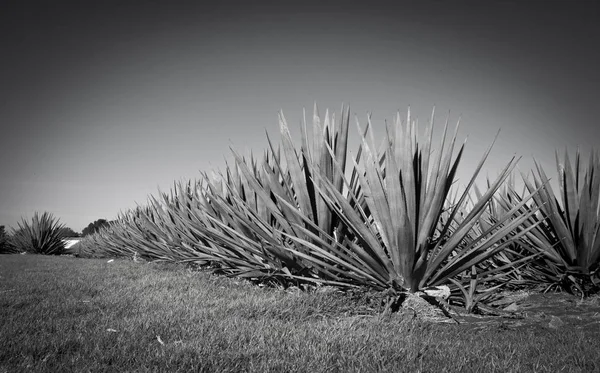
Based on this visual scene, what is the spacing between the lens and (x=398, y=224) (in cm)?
289

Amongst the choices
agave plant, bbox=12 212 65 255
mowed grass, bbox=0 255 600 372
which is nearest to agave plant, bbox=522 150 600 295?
mowed grass, bbox=0 255 600 372

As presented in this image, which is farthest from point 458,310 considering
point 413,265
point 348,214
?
point 348,214

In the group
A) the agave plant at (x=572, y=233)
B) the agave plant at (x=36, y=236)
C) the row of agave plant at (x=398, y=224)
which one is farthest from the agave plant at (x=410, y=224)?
the agave plant at (x=36, y=236)

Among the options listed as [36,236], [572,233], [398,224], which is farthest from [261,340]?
[36,236]

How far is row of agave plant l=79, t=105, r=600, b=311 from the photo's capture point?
9.82 feet

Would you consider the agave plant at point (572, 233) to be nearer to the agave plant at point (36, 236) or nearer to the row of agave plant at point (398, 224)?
the row of agave plant at point (398, 224)

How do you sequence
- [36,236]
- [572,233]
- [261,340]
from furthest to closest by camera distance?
[36,236] < [572,233] < [261,340]

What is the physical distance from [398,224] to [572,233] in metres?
2.24

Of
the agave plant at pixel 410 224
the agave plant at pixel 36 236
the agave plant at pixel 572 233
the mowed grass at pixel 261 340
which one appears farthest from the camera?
the agave plant at pixel 36 236

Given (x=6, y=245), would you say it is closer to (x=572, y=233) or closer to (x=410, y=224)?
(x=410, y=224)

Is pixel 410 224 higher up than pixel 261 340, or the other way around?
pixel 410 224

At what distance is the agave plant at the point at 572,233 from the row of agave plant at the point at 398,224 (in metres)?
0.01

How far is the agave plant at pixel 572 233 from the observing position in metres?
3.74

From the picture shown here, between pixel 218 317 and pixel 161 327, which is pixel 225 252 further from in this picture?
pixel 161 327
